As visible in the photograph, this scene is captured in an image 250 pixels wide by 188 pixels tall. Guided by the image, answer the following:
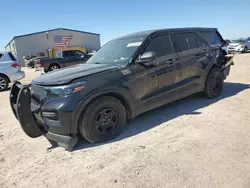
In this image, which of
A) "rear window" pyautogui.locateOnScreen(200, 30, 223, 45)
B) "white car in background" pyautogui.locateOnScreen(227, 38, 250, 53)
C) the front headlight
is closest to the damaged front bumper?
the front headlight

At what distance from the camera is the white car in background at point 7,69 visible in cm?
938

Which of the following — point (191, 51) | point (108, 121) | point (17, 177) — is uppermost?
point (191, 51)

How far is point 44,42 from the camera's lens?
35.7m

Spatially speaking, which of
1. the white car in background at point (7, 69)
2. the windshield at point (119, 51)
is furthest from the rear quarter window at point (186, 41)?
the white car in background at point (7, 69)

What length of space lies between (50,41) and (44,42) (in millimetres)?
999

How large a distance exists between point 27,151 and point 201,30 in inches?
187

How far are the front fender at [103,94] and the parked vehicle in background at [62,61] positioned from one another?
11.5 m

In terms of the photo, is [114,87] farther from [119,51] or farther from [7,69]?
[7,69]

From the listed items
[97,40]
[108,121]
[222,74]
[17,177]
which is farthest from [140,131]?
[97,40]

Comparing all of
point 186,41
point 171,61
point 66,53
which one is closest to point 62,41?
point 66,53

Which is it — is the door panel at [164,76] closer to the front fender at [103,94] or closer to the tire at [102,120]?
the front fender at [103,94]

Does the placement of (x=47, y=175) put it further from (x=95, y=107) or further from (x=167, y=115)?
(x=167, y=115)

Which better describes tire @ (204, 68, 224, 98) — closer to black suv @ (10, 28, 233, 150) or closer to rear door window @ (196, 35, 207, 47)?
black suv @ (10, 28, 233, 150)

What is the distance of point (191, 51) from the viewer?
4.72m
